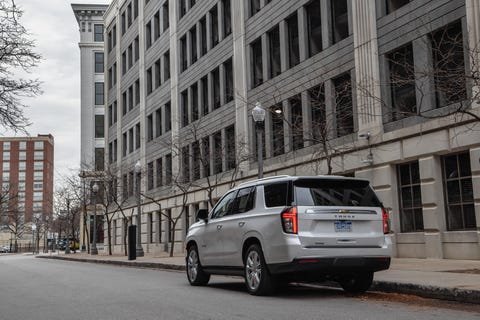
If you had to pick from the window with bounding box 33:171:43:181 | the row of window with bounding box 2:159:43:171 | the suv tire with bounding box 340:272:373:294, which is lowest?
the suv tire with bounding box 340:272:373:294

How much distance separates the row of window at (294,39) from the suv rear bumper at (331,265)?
46.4ft

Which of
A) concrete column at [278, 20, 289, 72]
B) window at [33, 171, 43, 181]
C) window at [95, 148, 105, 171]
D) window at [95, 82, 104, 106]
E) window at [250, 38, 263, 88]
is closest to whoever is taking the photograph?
concrete column at [278, 20, 289, 72]

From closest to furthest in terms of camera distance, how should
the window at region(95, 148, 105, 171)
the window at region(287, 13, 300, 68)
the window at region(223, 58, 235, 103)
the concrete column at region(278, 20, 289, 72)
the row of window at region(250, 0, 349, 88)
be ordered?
the row of window at region(250, 0, 349, 88) → the window at region(287, 13, 300, 68) → the concrete column at region(278, 20, 289, 72) → the window at region(223, 58, 235, 103) → the window at region(95, 148, 105, 171)

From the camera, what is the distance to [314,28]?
24.6 m

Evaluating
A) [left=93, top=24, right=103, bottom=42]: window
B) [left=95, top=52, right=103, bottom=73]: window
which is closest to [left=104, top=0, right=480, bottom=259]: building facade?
[left=95, top=52, right=103, bottom=73]: window

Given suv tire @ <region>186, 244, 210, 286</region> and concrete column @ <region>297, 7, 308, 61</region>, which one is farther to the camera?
concrete column @ <region>297, 7, 308, 61</region>

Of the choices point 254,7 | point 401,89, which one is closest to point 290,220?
point 401,89

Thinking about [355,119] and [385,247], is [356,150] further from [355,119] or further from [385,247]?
[385,247]

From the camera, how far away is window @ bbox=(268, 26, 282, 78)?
27203mm

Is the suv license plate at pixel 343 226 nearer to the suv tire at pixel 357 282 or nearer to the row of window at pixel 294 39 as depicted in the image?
the suv tire at pixel 357 282

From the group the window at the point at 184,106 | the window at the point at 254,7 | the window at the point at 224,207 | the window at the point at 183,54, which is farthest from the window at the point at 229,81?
the window at the point at 224,207

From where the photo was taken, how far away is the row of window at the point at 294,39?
23.1 m

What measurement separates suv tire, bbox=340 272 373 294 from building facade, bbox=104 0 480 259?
3695 millimetres

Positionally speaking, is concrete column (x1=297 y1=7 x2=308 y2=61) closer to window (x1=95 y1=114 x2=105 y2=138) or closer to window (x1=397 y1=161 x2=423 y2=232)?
window (x1=397 y1=161 x2=423 y2=232)
